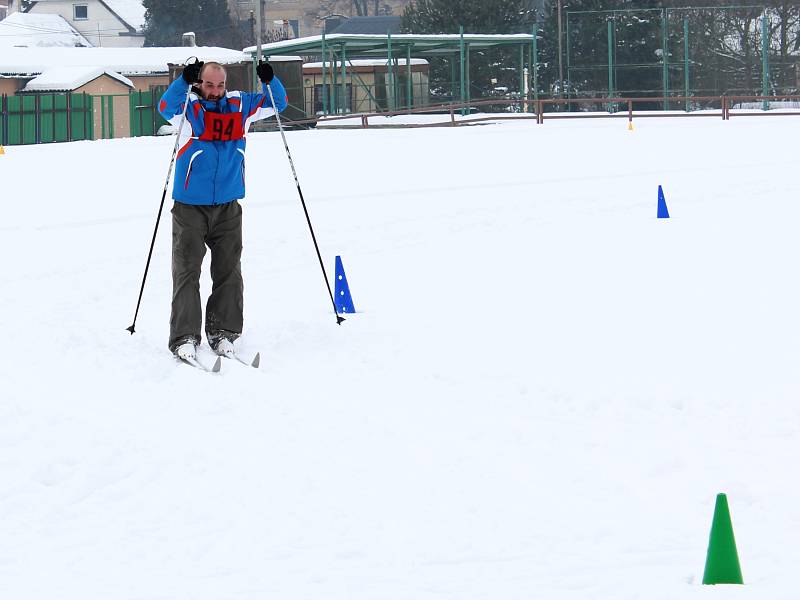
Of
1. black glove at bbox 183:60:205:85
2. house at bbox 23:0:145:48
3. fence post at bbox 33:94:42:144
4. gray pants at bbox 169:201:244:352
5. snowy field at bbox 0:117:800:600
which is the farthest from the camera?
house at bbox 23:0:145:48

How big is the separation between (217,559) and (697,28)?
4890cm

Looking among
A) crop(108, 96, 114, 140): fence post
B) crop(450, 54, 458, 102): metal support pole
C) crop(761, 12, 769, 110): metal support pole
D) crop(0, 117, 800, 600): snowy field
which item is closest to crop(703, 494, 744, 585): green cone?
crop(0, 117, 800, 600): snowy field

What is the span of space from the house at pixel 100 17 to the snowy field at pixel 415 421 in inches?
3519

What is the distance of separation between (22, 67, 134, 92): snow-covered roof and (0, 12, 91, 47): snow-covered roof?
32828 mm

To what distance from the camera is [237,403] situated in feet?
22.2

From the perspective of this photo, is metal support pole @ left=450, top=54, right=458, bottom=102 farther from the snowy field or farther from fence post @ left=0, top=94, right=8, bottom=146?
the snowy field

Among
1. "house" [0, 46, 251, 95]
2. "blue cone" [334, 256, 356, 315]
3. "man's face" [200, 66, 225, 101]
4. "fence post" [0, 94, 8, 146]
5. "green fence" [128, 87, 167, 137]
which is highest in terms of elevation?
"house" [0, 46, 251, 95]

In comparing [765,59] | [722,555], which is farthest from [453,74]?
[722,555]

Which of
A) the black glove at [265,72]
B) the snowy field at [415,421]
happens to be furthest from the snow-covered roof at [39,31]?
the black glove at [265,72]

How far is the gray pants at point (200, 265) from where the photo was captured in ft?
25.2

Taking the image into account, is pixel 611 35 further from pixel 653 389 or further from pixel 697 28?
pixel 653 389

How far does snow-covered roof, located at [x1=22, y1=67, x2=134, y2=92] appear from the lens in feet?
151

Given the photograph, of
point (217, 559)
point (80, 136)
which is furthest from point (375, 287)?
point (80, 136)

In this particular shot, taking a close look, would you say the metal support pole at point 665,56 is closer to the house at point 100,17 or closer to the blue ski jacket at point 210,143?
the blue ski jacket at point 210,143
